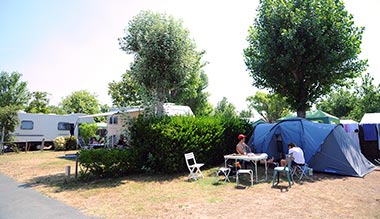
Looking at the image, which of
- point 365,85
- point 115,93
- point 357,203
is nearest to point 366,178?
point 357,203

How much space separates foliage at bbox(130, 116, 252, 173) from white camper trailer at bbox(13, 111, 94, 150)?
1387 centimetres

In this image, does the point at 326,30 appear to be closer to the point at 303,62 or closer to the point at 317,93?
the point at 303,62

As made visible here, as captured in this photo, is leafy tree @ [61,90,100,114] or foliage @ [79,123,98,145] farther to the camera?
leafy tree @ [61,90,100,114]

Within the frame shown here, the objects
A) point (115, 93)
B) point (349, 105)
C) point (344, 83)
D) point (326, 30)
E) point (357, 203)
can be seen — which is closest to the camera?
point (357, 203)

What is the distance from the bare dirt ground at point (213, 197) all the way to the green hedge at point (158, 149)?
0.47 meters

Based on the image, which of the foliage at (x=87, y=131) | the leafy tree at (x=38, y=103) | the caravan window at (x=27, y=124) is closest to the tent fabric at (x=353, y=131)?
the foliage at (x=87, y=131)

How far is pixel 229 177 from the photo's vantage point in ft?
27.0

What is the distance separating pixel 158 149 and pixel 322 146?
18.2 feet

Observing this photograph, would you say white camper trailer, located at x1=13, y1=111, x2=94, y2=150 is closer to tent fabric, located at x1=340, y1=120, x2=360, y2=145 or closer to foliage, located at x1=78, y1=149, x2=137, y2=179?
foliage, located at x1=78, y1=149, x2=137, y2=179

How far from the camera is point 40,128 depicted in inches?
809

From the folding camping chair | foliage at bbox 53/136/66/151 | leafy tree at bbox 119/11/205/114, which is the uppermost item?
leafy tree at bbox 119/11/205/114

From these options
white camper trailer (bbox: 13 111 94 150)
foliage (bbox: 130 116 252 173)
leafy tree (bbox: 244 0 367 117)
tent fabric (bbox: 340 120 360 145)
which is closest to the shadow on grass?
foliage (bbox: 130 116 252 173)

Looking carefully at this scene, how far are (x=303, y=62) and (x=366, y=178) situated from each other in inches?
224

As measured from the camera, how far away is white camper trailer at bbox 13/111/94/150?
19.6 metres
